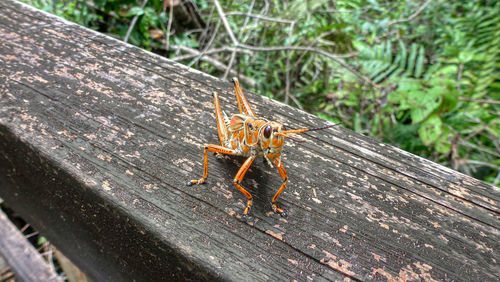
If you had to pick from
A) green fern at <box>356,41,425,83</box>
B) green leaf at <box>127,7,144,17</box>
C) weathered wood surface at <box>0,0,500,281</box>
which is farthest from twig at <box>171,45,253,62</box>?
weathered wood surface at <box>0,0,500,281</box>

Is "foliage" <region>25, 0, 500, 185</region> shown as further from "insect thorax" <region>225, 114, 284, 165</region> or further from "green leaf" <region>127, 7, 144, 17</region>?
"insect thorax" <region>225, 114, 284, 165</region>

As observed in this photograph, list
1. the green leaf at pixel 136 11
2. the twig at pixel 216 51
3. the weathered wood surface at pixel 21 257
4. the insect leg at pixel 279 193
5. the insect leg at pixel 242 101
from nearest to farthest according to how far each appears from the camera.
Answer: the insect leg at pixel 279 193 → the insect leg at pixel 242 101 → the weathered wood surface at pixel 21 257 → the green leaf at pixel 136 11 → the twig at pixel 216 51

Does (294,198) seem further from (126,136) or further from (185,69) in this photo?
(185,69)

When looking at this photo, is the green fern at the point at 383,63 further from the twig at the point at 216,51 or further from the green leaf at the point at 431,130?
the twig at the point at 216,51

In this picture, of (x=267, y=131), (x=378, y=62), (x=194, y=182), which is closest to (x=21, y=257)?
(x=194, y=182)

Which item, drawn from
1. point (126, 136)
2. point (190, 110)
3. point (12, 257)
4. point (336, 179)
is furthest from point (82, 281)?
point (336, 179)

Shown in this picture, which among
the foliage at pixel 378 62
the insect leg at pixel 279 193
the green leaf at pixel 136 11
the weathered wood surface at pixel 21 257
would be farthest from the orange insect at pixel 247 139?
the green leaf at pixel 136 11

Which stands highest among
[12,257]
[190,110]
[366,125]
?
[190,110]

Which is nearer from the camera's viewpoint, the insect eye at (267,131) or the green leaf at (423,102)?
the insect eye at (267,131)
